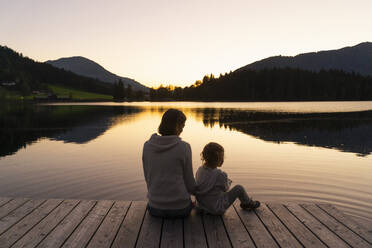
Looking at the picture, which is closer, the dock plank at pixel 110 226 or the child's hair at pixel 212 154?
the dock plank at pixel 110 226

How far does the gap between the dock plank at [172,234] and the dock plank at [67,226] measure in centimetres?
174

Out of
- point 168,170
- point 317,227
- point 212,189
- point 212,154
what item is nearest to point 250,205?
point 212,189

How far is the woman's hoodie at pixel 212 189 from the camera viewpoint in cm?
546

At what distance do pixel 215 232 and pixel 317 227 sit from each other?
2031 mm

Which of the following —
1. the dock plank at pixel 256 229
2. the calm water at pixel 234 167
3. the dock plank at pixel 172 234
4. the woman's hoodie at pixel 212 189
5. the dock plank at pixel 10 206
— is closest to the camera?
the dock plank at pixel 172 234

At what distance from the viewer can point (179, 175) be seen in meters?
5.23

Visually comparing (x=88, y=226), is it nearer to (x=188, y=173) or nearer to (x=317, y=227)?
(x=188, y=173)

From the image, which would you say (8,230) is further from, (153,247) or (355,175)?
(355,175)

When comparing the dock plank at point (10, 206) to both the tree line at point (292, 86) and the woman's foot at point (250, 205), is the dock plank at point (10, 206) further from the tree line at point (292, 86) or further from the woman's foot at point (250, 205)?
the tree line at point (292, 86)

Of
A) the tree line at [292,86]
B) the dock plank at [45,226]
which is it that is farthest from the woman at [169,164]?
the tree line at [292,86]

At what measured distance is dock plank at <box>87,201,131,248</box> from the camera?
4.80m

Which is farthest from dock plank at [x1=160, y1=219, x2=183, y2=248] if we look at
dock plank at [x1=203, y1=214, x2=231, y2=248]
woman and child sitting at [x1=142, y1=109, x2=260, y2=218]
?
dock plank at [x1=203, y1=214, x2=231, y2=248]

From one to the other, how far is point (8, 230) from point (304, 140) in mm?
22331

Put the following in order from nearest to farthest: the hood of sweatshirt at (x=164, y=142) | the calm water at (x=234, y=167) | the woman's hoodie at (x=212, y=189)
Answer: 1. the hood of sweatshirt at (x=164, y=142)
2. the woman's hoodie at (x=212, y=189)
3. the calm water at (x=234, y=167)
